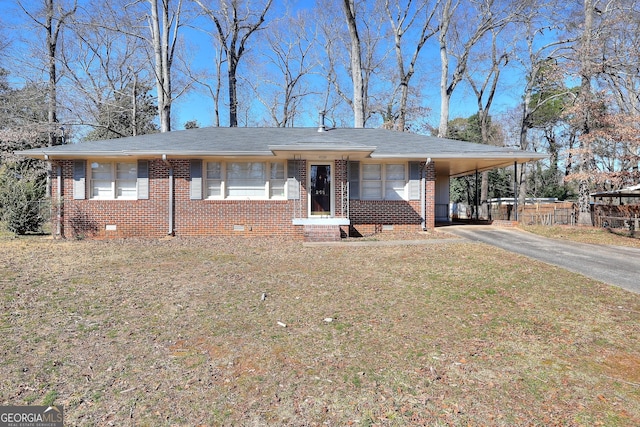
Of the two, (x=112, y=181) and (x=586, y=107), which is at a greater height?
(x=586, y=107)

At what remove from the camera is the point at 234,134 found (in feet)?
44.7

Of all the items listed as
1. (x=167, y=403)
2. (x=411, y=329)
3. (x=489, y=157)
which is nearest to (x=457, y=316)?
(x=411, y=329)

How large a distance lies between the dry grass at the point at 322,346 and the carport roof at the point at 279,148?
16.8 ft

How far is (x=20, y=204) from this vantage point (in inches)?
450

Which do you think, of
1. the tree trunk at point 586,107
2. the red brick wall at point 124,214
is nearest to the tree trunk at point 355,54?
the tree trunk at point 586,107

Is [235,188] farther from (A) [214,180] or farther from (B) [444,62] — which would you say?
(B) [444,62]

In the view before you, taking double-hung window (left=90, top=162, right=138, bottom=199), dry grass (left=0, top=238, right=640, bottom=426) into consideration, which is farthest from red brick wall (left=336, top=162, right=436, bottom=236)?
double-hung window (left=90, top=162, right=138, bottom=199)

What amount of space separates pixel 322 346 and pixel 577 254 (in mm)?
8148

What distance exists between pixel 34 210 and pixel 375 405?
1428 cm

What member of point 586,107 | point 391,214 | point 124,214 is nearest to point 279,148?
point 391,214

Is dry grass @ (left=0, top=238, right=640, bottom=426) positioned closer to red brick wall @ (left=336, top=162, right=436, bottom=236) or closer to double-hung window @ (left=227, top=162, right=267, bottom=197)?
red brick wall @ (left=336, top=162, right=436, bottom=236)

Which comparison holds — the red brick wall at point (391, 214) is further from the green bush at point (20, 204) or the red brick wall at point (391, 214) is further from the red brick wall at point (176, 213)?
the green bush at point (20, 204)

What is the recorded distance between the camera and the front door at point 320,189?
11.4 m

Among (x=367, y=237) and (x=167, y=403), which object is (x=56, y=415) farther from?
(x=367, y=237)
